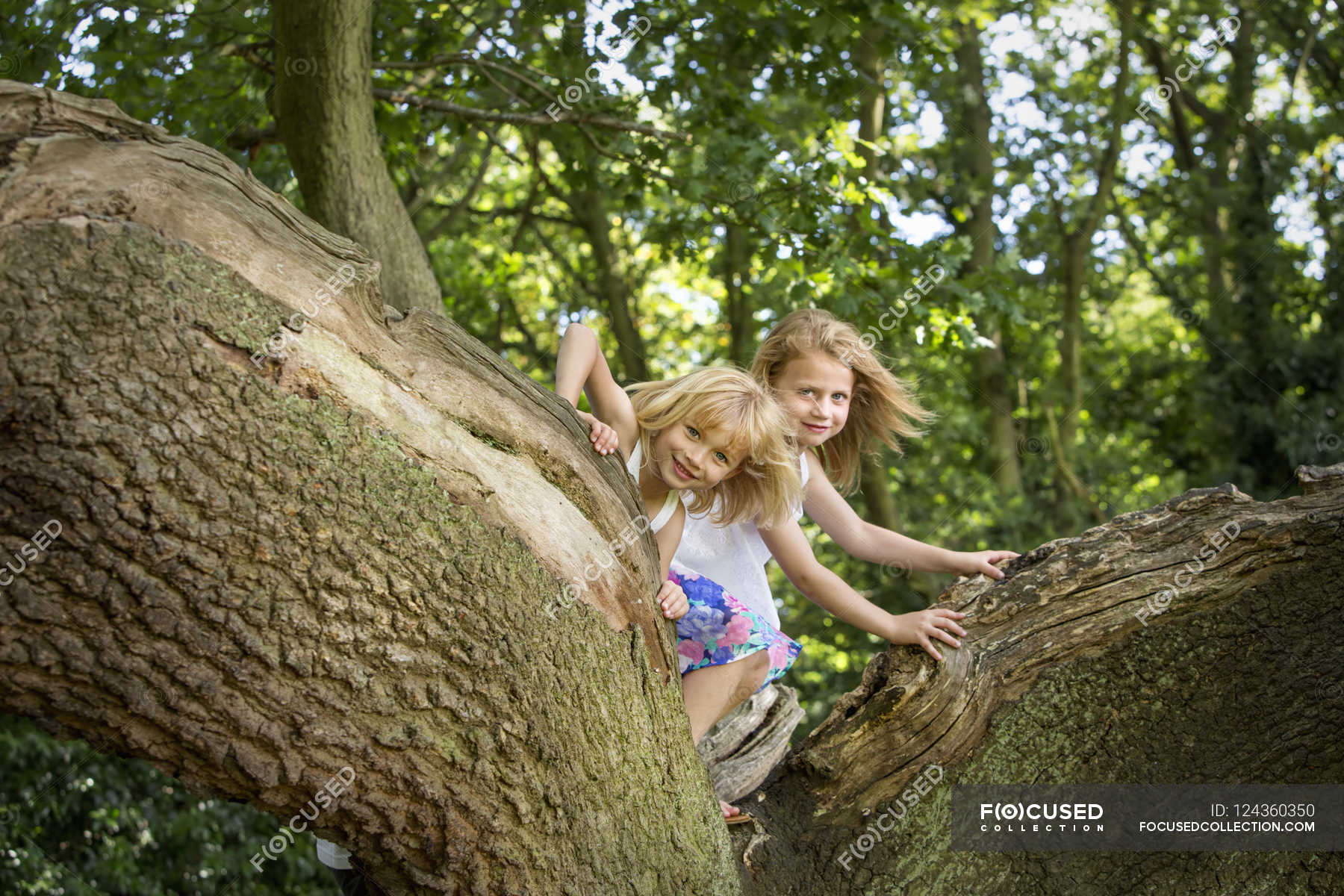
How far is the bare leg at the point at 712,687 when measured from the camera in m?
3.24

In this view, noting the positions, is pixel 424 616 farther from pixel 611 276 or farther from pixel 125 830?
pixel 611 276

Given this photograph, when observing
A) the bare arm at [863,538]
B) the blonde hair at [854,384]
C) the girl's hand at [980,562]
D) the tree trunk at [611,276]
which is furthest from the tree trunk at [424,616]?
the tree trunk at [611,276]

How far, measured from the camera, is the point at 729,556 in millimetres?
3533

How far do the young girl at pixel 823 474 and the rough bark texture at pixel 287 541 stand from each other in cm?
109

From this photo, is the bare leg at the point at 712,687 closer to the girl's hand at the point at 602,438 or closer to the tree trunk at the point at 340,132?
the girl's hand at the point at 602,438

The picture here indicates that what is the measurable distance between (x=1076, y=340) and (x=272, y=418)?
9852 millimetres

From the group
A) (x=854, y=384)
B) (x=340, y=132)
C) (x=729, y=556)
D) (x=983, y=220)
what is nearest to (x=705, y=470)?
(x=729, y=556)

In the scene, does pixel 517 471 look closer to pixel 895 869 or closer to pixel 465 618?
pixel 465 618

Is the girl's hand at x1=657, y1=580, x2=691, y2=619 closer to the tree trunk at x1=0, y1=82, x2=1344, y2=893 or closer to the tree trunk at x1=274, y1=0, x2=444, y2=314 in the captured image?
the tree trunk at x1=0, y1=82, x2=1344, y2=893

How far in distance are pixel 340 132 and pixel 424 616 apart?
98.9 inches

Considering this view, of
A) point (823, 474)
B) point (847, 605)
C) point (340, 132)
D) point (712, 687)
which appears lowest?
point (712, 687)

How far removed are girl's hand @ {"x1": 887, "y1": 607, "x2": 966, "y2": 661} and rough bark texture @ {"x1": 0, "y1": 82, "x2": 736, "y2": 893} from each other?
2.69 feet

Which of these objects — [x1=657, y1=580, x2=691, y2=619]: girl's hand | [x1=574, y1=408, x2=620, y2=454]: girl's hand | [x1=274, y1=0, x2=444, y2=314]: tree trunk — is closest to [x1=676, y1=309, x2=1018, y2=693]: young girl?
[x1=657, y1=580, x2=691, y2=619]: girl's hand

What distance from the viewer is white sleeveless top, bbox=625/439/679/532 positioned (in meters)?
3.21
